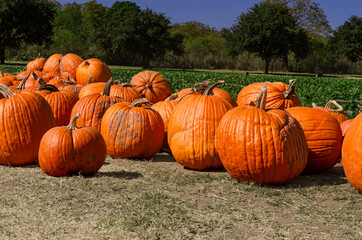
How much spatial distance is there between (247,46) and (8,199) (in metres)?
53.5

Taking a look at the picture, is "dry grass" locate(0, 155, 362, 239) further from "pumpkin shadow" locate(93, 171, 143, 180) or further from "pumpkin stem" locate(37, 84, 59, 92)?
"pumpkin stem" locate(37, 84, 59, 92)

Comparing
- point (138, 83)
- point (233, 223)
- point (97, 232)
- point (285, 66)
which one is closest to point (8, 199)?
point (97, 232)

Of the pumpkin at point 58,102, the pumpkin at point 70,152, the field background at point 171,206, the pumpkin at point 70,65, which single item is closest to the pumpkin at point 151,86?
the pumpkin at point 58,102

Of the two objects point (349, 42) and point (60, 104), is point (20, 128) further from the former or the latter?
point (349, 42)

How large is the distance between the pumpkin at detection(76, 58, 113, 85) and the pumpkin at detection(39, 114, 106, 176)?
14.2 feet

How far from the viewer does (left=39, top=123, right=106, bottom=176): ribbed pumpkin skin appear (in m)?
4.49

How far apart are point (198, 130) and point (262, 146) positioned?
3.23 feet

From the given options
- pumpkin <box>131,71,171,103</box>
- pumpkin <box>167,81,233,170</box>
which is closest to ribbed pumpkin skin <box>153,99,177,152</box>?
pumpkin <box>167,81,233,170</box>

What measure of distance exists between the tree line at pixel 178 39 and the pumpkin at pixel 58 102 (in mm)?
43352

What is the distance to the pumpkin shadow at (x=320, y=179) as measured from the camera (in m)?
4.50

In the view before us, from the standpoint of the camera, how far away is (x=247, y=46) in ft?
181

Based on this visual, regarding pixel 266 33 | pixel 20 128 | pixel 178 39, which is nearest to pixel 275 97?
pixel 20 128

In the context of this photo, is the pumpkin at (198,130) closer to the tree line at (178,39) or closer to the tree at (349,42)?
the tree line at (178,39)

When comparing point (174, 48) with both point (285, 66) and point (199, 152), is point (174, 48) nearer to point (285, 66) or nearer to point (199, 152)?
point (285, 66)
